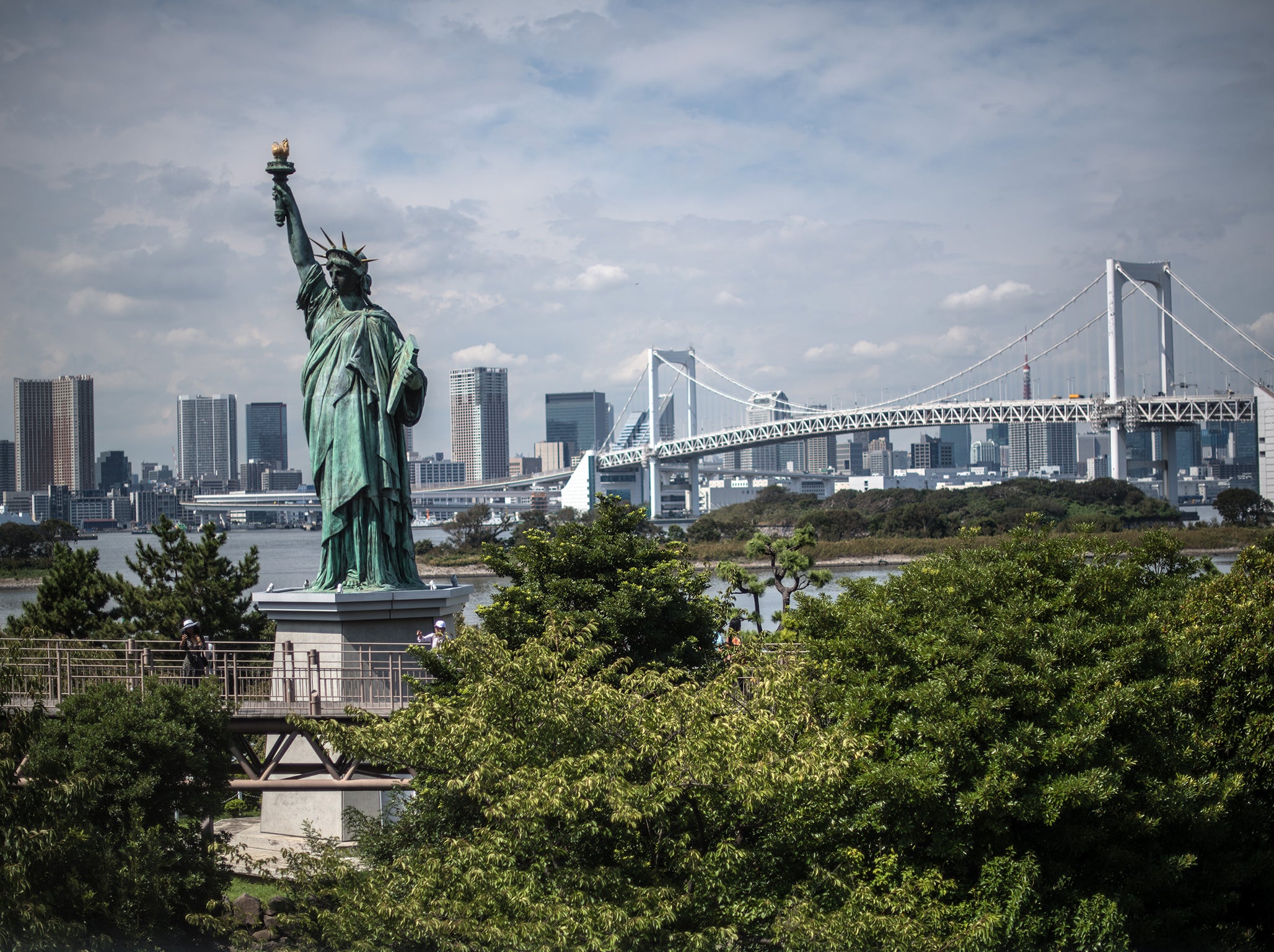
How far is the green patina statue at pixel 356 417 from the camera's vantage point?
13.7 meters

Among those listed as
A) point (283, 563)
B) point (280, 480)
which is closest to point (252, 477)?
point (280, 480)

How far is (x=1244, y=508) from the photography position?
2306 inches

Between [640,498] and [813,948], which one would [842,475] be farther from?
[813,948]

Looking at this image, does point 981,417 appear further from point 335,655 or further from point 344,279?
point 335,655

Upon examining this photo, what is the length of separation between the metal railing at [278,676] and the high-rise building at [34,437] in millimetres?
96191

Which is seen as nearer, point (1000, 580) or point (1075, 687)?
point (1075, 687)

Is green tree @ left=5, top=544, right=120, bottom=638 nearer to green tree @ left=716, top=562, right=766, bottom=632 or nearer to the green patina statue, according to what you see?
the green patina statue

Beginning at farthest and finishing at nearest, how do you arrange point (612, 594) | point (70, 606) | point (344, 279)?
point (70, 606), point (344, 279), point (612, 594)

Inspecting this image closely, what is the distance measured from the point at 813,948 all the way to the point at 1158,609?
506cm

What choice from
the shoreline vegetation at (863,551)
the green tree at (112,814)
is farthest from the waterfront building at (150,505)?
the green tree at (112,814)

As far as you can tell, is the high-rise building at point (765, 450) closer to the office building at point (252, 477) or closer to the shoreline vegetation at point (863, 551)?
the shoreline vegetation at point (863, 551)

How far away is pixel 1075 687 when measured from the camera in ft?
28.9

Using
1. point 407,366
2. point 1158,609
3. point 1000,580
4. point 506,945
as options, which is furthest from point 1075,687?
point 407,366

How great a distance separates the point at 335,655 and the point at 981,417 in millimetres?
59393
